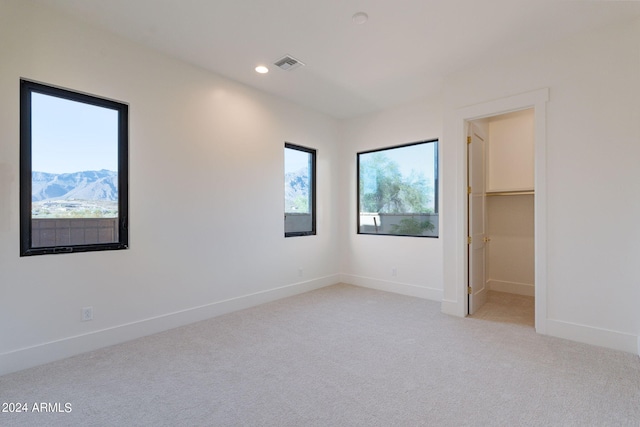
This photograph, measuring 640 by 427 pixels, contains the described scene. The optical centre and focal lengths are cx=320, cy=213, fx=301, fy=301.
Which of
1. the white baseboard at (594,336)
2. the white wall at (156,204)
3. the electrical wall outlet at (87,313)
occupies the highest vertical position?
the white wall at (156,204)

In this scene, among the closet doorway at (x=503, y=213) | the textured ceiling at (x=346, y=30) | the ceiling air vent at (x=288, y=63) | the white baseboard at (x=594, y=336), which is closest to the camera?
the textured ceiling at (x=346, y=30)

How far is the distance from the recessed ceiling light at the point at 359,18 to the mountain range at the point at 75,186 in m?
2.64

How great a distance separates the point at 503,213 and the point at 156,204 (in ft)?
15.8

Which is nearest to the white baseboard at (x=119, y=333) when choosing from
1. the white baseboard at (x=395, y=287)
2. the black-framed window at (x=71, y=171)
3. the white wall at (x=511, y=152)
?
the black-framed window at (x=71, y=171)

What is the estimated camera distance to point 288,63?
3346 mm

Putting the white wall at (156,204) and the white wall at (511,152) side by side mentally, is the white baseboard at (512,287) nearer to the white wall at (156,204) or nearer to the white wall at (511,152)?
the white wall at (511,152)

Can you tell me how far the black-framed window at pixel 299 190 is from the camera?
459 cm

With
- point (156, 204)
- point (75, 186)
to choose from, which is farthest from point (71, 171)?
point (156, 204)

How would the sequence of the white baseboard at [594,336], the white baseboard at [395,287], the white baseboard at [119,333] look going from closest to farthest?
1. the white baseboard at [119,333]
2. the white baseboard at [594,336]
3. the white baseboard at [395,287]

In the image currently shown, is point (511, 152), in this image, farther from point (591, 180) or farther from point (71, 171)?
point (71, 171)

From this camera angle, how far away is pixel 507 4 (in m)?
2.41

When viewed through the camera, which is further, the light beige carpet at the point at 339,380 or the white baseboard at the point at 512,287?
the white baseboard at the point at 512,287

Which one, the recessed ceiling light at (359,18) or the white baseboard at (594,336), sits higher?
the recessed ceiling light at (359,18)

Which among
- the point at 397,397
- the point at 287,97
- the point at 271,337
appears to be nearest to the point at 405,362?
the point at 397,397
